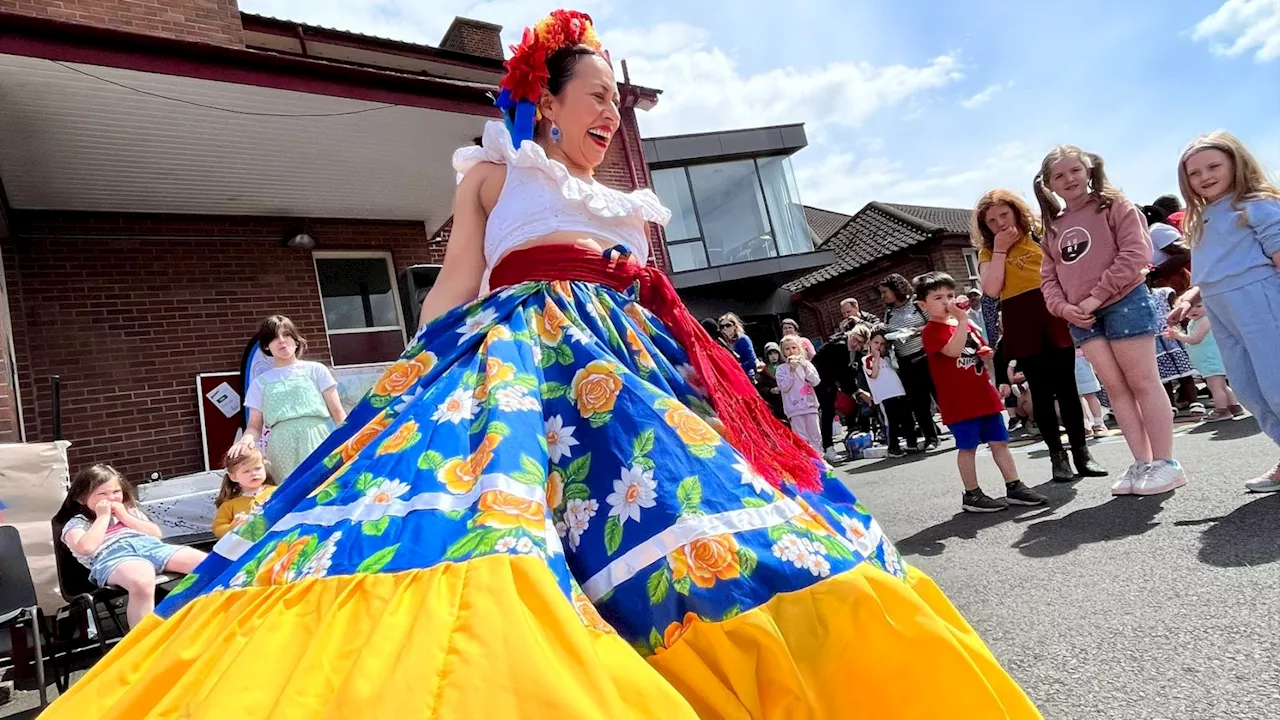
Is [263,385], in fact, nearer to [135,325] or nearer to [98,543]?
[98,543]

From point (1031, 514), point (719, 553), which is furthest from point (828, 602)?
point (1031, 514)

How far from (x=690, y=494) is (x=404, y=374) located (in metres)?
0.69

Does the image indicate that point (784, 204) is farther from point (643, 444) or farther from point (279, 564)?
point (279, 564)

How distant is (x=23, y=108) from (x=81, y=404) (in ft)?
8.62

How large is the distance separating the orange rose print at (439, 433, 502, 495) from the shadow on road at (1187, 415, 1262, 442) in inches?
190

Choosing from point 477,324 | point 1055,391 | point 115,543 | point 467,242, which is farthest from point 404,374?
point 1055,391

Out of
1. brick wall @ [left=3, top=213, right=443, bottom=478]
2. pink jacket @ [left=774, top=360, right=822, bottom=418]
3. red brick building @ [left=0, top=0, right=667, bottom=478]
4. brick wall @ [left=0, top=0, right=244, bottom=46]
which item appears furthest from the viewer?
pink jacket @ [left=774, top=360, right=822, bottom=418]

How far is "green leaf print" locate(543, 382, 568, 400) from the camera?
1414mm

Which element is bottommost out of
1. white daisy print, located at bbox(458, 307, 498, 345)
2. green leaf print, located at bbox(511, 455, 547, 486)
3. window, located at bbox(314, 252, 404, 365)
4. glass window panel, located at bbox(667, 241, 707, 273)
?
green leaf print, located at bbox(511, 455, 547, 486)

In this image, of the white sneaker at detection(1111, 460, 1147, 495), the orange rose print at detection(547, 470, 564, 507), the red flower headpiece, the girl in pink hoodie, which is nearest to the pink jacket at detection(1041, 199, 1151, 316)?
the girl in pink hoodie

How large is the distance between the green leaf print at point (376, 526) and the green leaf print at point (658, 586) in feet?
1.30

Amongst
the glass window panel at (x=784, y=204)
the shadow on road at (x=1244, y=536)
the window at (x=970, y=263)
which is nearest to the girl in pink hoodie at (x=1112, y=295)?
the shadow on road at (x=1244, y=536)

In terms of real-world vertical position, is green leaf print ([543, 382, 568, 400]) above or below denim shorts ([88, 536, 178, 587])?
above

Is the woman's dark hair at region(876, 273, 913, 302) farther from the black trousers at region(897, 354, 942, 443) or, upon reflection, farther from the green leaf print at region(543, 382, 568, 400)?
the green leaf print at region(543, 382, 568, 400)
